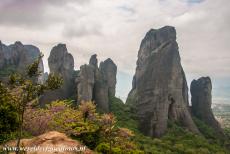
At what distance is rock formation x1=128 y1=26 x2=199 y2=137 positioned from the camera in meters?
114

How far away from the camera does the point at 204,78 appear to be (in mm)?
137125

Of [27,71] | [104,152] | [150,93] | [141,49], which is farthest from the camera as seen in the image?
[141,49]

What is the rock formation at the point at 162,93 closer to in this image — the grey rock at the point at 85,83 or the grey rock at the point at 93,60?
the grey rock at the point at 85,83

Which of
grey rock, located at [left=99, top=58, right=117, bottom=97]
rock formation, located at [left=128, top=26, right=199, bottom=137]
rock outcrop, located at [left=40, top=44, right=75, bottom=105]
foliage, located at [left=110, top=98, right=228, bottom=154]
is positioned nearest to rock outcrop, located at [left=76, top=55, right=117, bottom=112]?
rock outcrop, located at [left=40, top=44, right=75, bottom=105]

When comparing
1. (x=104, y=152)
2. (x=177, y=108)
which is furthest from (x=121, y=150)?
(x=177, y=108)

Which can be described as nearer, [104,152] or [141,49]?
[104,152]

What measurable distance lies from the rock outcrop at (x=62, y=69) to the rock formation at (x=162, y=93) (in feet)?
78.0

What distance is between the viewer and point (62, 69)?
11981 cm

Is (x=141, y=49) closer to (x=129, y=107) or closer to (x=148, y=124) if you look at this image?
(x=129, y=107)

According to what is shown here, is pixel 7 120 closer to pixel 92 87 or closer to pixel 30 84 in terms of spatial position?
pixel 30 84

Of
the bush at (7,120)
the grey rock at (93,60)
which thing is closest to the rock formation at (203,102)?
the grey rock at (93,60)

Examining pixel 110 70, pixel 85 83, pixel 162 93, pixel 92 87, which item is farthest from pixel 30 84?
pixel 110 70

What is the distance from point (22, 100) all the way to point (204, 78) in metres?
112

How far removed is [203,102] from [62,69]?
52282 mm
